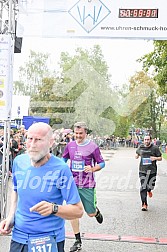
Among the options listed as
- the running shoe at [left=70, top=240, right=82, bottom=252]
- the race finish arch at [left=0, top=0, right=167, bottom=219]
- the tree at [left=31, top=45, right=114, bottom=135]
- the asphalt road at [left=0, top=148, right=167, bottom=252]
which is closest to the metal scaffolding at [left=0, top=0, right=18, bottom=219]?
the race finish arch at [left=0, top=0, right=167, bottom=219]

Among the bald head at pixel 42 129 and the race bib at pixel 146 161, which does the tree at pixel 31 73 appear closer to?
the race bib at pixel 146 161

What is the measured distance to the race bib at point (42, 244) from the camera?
299 cm

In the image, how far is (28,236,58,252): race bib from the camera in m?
2.99

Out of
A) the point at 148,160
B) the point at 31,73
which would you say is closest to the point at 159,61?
the point at 148,160

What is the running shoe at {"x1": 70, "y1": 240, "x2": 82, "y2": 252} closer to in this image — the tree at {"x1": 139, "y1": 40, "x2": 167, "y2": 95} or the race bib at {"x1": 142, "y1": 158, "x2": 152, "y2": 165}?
the race bib at {"x1": 142, "y1": 158, "x2": 152, "y2": 165}

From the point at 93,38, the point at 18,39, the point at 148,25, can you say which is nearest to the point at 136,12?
the point at 148,25

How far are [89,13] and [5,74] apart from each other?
1.62 m

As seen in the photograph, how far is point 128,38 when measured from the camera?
6.04m

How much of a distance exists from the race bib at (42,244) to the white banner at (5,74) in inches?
128

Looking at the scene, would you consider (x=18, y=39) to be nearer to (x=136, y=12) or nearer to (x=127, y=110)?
(x=136, y=12)

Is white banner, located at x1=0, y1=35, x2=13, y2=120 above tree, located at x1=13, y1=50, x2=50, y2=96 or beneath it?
beneath

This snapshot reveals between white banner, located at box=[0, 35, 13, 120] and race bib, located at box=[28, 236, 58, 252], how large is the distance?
3.24 meters

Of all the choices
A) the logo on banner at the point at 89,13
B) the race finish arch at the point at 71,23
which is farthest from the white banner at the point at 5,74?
the logo on banner at the point at 89,13

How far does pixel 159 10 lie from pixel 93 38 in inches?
43.1
